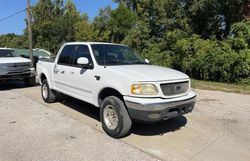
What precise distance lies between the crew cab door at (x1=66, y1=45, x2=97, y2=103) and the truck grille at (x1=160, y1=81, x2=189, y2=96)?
60.6 inches

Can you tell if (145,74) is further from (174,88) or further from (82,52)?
(82,52)

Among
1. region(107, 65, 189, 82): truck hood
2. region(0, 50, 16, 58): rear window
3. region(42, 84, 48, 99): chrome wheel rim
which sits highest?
region(0, 50, 16, 58): rear window

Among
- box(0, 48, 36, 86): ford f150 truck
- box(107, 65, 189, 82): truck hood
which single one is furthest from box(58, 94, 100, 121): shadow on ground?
box(0, 48, 36, 86): ford f150 truck

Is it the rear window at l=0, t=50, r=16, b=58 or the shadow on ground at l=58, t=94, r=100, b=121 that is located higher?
the rear window at l=0, t=50, r=16, b=58

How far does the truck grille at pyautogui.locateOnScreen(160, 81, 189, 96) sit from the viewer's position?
5012 millimetres

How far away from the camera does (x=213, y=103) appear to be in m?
8.43

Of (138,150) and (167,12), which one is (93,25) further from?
(138,150)

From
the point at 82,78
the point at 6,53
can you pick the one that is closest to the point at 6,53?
the point at 6,53

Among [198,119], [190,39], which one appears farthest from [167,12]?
[198,119]

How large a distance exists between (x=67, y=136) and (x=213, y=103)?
16.3ft

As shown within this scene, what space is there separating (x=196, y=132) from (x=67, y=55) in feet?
12.3

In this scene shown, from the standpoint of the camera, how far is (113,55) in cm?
624

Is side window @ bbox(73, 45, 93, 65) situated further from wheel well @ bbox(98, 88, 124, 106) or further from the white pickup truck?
wheel well @ bbox(98, 88, 124, 106)

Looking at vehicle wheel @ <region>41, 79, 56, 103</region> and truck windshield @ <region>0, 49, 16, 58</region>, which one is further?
truck windshield @ <region>0, 49, 16, 58</region>
